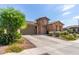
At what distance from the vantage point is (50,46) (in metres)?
5.12

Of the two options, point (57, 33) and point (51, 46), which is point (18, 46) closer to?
point (51, 46)

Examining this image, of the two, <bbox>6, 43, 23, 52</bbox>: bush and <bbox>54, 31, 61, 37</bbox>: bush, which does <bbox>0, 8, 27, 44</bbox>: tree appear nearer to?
<bbox>6, 43, 23, 52</bbox>: bush

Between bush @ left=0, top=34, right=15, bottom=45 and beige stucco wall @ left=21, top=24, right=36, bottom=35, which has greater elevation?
beige stucco wall @ left=21, top=24, right=36, bottom=35

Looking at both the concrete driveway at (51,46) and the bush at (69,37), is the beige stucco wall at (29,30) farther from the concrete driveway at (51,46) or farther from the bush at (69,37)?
the bush at (69,37)

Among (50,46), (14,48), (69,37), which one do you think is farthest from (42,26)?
(14,48)

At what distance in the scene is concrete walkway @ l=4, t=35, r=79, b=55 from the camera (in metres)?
5.01

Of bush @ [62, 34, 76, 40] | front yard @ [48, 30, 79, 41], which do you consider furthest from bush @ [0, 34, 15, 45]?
bush @ [62, 34, 76, 40]

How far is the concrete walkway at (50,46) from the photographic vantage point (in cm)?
501

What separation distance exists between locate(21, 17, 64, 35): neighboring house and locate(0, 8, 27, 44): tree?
0.45ft

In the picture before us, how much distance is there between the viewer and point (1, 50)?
498 centimetres

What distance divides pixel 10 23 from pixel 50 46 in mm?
989
